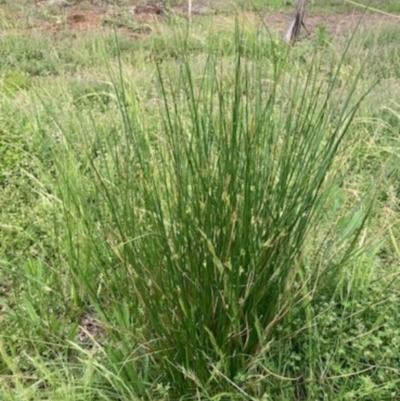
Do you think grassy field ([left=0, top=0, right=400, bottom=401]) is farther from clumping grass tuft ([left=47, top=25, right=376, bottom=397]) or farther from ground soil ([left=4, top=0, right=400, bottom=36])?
ground soil ([left=4, top=0, right=400, bottom=36])

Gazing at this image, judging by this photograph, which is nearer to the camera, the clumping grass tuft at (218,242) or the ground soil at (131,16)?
the clumping grass tuft at (218,242)

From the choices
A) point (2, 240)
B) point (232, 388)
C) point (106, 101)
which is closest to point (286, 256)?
point (232, 388)

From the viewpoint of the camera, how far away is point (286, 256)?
1.41 meters

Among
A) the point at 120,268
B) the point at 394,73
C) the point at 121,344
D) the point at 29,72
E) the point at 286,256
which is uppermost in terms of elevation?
the point at 286,256

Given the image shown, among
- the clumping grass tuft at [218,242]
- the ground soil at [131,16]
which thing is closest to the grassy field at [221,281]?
the clumping grass tuft at [218,242]

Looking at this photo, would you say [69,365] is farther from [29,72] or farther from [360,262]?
[29,72]

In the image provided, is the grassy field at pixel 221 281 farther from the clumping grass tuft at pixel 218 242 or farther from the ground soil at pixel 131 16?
the ground soil at pixel 131 16

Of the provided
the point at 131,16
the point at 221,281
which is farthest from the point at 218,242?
the point at 131,16

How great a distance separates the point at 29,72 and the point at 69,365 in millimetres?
4549

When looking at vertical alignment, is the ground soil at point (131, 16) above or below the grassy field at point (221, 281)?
below

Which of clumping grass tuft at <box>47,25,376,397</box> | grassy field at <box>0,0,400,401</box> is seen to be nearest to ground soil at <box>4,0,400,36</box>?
grassy field at <box>0,0,400,401</box>

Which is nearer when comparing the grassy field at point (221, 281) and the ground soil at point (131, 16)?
the grassy field at point (221, 281)

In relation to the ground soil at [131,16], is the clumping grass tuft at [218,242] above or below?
above

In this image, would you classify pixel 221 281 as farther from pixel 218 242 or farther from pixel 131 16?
pixel 131 16
